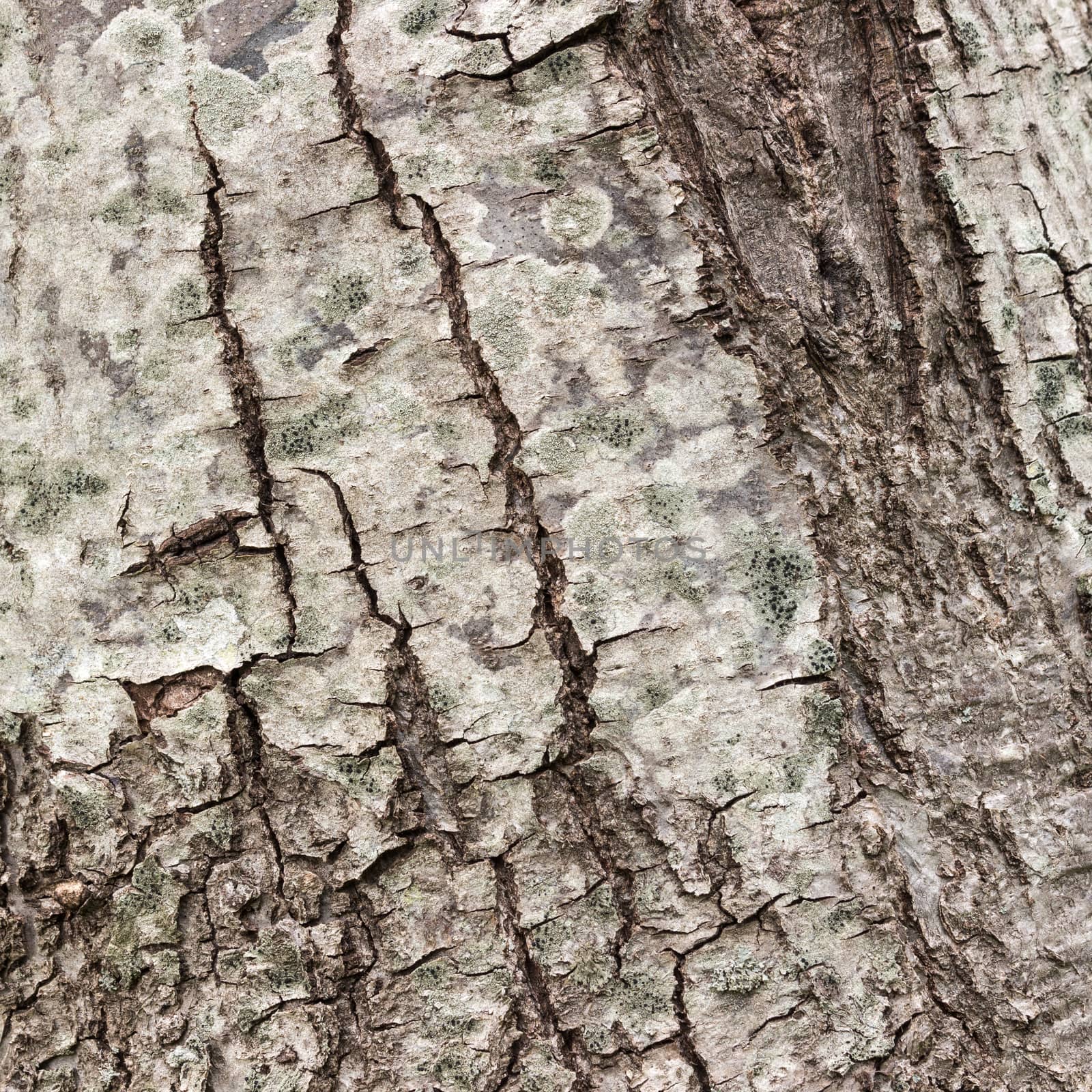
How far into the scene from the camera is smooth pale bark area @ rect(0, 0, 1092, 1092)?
47.9 inches

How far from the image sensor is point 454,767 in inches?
48.6

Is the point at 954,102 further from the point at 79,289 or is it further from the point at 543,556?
the point at 79,289

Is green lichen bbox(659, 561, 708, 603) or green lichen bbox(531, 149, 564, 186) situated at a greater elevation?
green lichen bbox(531, 149, 564, 186)

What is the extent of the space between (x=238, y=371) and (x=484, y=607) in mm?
520

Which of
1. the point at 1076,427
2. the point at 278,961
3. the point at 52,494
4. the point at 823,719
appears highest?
the point at 52,494

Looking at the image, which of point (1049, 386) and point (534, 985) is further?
point (1049, 386)

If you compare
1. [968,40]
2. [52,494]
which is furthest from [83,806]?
[968,40]

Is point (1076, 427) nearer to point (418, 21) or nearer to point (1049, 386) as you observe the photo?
point (1049, 386)

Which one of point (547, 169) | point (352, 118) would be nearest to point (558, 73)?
point (547, 169)

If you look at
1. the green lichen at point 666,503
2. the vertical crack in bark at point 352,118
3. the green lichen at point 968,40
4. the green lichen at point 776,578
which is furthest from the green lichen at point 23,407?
the green lichen at point 968,40

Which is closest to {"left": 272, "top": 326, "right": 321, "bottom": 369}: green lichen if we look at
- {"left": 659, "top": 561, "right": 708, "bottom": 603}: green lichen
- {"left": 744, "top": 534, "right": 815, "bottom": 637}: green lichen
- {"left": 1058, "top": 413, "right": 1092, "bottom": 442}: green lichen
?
{"left": 659, "top": 561, "right": 708, "bottom": 603}: green lichen

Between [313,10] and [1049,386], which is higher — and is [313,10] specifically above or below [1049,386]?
above

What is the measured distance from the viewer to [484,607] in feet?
4.05

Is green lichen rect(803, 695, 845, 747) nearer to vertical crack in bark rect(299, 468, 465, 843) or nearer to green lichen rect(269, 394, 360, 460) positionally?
vertical crack in bark rect(299, 468, 465, 843)
